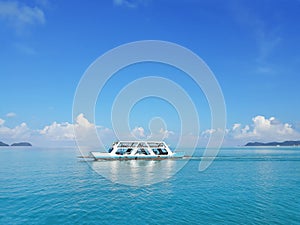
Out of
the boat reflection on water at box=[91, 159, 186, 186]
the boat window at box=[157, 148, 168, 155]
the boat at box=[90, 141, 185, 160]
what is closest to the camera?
the boat reflection on water at box=[91, 159, 186, 186]

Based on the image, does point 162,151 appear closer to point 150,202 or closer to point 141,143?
point 141,143

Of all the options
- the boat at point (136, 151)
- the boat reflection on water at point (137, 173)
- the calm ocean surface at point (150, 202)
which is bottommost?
the calm ocean surface at point (150, 202)

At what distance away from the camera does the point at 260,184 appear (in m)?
48.5

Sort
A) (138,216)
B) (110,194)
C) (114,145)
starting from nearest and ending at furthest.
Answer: (138,216)
(110,194)
(114,145)

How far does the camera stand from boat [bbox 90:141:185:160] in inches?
4055

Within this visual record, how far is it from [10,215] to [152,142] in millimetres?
85151

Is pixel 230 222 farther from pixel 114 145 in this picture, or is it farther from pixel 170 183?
pixel 114 145

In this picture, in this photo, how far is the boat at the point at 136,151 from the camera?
338 ft

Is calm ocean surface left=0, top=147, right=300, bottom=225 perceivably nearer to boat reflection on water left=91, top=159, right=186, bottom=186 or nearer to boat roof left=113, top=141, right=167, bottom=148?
boat reflection on water left=91, top=159, right=186, bottom=186

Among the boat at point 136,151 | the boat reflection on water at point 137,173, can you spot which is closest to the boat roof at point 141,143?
the boat at point 136,151

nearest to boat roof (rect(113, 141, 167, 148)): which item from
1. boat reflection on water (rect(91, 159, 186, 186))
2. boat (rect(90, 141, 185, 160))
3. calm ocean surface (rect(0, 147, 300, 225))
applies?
boat (rect(90, 141, 185, 160))

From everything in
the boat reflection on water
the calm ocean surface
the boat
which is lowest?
the calm ocean surface

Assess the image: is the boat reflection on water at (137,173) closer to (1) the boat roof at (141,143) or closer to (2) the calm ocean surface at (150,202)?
(2) the calm ocean surface at (150,202)

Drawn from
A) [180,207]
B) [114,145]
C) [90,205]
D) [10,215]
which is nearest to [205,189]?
[180,207]
